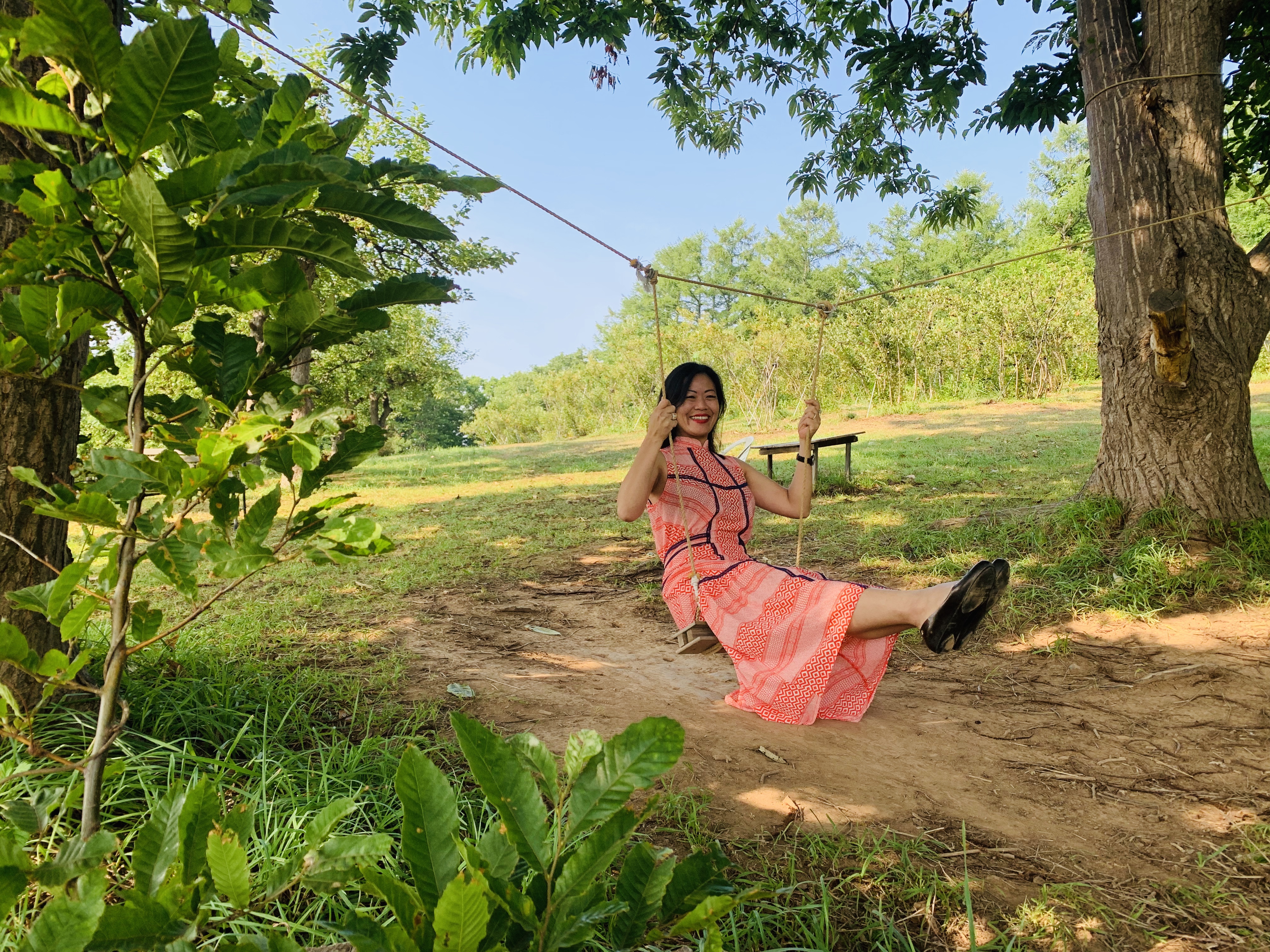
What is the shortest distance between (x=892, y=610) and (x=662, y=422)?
3.60 feet

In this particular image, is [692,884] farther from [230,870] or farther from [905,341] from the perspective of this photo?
[905,341]

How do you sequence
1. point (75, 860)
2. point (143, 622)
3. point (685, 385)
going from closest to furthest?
point (75, 860), point (143, 622), point (685, 385)

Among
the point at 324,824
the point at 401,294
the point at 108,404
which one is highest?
the point at 401,294

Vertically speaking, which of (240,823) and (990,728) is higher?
(240,823)

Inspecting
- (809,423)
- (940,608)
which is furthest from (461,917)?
(809,423)

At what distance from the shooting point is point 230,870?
0.84 metres

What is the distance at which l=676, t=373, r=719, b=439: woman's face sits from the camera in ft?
11.0

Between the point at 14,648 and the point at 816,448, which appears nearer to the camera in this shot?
the point at 14,648

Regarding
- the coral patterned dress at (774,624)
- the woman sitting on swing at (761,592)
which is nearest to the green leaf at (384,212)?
the woman sitting on swing at (761,592)

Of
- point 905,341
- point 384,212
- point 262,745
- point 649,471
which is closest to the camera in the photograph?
point 384,212

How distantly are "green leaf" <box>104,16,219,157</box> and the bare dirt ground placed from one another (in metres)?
1.97

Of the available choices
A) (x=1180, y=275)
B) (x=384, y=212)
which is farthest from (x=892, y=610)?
(x=1180, y=275)

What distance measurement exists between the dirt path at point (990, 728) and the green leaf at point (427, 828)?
1.38 meters

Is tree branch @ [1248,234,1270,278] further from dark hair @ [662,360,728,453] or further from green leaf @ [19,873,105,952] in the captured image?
green leaf @ [19,873,105,952]
